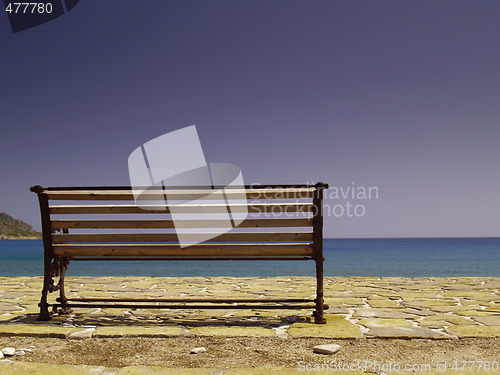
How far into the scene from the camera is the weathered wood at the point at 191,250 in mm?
3996

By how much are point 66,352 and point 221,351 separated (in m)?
1.14

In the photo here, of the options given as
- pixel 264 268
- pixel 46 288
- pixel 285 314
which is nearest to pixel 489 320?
pixel 285 314

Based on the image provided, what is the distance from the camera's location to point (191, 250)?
402 cm

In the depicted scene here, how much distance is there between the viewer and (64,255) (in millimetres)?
4137

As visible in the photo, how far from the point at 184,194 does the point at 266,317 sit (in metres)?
1.64

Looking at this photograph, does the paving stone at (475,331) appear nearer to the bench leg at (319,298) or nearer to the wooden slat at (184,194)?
the bench leg at (319,298)

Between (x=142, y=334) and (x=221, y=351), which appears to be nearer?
(x=221, y=351)

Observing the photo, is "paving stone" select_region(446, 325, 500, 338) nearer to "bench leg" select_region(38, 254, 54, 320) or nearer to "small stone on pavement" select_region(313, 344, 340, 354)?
"small stone on pavement" select_region(313, 344, 340, 354)

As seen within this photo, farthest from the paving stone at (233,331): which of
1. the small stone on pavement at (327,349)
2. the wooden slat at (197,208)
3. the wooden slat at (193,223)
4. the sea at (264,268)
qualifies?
the sea at (264,268)

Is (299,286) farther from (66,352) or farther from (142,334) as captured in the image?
(66,352)

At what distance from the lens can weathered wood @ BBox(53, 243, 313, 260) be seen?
4.00 m

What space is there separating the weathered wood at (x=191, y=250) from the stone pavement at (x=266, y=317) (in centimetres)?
68

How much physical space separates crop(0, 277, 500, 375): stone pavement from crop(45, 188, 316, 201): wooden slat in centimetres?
120

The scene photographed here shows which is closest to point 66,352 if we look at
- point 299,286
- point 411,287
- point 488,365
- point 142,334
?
point 142,334
